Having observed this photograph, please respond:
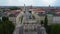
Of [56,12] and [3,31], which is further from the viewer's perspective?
[56,12]

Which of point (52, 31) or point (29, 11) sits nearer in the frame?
point (52, 31)

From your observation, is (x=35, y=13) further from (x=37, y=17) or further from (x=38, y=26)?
(x=38, y=26)

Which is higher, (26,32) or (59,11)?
(59,11)

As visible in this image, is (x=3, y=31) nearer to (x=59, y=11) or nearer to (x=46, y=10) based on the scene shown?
(x=46, y=10)

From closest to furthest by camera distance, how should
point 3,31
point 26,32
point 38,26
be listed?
point 3,31 < point 26,32 < point 38,26

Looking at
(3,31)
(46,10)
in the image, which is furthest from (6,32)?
(46,10)

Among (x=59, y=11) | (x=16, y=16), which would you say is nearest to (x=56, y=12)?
(x=59, y=11)

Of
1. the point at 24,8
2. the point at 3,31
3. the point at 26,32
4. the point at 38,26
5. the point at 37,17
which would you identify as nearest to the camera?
the point at 3,31

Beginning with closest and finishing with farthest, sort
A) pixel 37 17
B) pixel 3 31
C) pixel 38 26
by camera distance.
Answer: pixel 3 31, pixel 38 26, pixel 37 17

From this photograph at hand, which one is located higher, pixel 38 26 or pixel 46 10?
pixel 46 10
